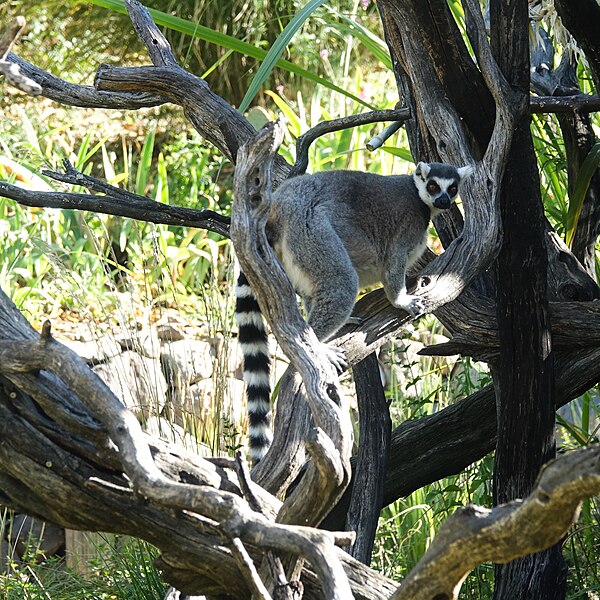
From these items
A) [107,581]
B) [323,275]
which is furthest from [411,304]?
[107,581]

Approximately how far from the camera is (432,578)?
175 centimetres

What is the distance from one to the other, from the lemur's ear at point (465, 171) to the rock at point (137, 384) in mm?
1752

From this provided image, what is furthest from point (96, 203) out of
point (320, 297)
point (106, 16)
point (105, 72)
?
point (106, 16)

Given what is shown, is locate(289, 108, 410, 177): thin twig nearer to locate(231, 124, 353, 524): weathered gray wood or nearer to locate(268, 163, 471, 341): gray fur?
locate(268, 163, 471, 341): gray fur

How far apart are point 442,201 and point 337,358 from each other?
43.8 inches

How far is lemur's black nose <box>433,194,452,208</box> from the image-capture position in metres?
3.51

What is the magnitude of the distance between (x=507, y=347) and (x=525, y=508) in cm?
179

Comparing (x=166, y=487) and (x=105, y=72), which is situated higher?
(x=105, y=72)

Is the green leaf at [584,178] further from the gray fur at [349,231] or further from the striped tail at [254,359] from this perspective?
the striped tail at [254,359]

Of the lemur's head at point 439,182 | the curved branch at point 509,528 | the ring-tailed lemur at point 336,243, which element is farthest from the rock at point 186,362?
the curved branch at point 509,528

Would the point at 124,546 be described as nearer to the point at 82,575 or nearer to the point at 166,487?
the point at 82,575

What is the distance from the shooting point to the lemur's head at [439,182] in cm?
341

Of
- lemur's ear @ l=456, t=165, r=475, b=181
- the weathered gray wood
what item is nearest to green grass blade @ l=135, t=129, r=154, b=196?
lemur's ear @ l=456, t=165, r=475, b=181

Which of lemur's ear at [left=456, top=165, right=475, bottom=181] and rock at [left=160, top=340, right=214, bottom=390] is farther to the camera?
rock at [left=160, top=340, right=214, bottom=390]
